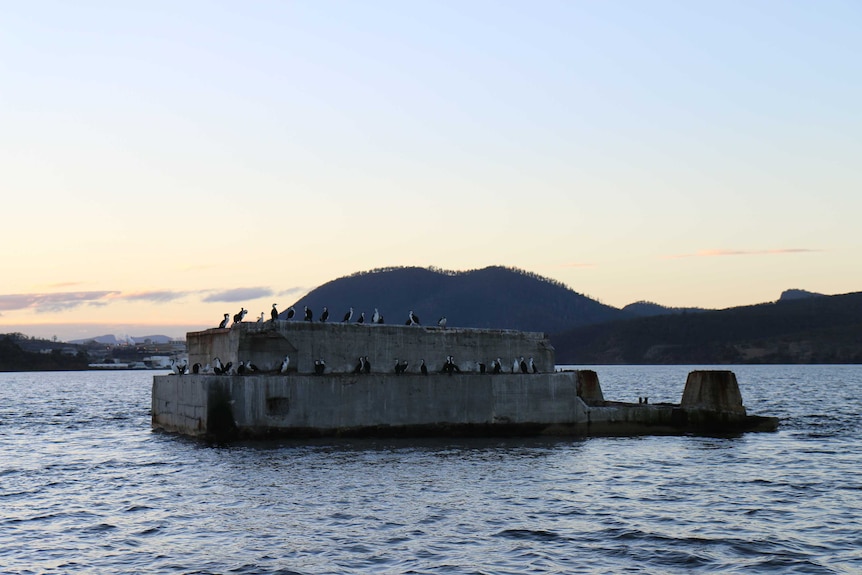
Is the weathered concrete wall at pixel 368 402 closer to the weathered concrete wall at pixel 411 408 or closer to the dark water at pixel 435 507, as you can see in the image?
the weathered concrete wall at pixel 411 408

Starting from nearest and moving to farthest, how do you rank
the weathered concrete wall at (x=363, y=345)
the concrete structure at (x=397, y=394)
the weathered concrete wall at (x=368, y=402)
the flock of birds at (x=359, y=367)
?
1. the weathered concrete wall at (x=368, y=402)
2. the concrete structure at (x=397, y=394)
3. the flock of birds at (x=359, y=367)
4. the weathered concrete wall at (x=363, y=345)

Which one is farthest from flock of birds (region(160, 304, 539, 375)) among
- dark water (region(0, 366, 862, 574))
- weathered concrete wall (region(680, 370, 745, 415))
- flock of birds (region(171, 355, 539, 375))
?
weathered concrete wall (region(680, 370, 745, 415))

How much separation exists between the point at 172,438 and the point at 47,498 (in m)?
13.2

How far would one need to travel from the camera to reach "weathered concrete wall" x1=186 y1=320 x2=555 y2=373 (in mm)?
34500

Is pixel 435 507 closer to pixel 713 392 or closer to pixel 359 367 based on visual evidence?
pixel 359 367

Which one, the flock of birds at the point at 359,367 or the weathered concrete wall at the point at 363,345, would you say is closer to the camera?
the flock of birds at the point at 359,367

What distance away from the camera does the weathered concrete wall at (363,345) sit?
113ft

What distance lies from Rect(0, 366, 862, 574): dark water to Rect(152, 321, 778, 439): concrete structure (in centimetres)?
101

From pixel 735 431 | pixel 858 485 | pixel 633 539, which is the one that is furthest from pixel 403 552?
pixel 735 431

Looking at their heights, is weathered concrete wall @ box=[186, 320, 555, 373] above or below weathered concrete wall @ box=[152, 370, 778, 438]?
above

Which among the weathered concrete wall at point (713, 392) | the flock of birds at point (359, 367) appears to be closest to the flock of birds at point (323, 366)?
the flock of birds at point (359, 367)

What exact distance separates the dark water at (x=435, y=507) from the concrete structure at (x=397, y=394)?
1.01 meters

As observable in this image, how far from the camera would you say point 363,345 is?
35688mm

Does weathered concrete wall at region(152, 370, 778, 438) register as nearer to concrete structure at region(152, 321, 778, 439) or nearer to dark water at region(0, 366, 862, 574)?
concrete structure at region(152, 321, 778, 439)
